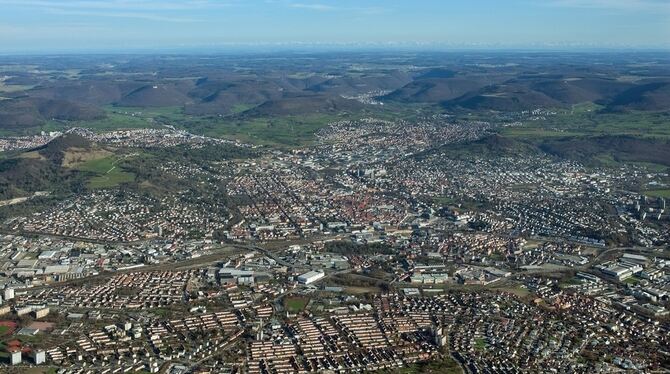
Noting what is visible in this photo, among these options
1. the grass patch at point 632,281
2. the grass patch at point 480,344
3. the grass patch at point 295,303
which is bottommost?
the grass patch at point 632,281

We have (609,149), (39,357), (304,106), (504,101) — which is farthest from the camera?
(504,101)

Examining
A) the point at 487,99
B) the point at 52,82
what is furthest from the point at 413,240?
the point at 52,82

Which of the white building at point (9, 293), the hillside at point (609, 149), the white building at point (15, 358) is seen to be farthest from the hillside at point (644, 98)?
the white building at point (15, 358)

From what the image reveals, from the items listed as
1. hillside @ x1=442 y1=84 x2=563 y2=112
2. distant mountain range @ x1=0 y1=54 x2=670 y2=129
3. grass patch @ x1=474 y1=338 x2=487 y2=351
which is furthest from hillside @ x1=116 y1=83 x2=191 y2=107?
grass patch @ x1=474 y1=338 x2=487 y2=351

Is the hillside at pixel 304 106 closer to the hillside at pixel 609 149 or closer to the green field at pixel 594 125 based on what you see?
the green field at pixel 594 125

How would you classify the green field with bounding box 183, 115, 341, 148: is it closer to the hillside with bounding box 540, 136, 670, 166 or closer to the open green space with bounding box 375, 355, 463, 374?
the hillside with bounding box 540, 136, 670, 166

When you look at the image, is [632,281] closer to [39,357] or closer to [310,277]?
[310,277]

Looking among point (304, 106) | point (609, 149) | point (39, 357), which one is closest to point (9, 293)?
point (39, 357)

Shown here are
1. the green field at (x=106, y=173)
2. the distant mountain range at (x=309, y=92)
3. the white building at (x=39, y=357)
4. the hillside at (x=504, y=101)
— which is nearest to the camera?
the white building at (x=39, y=357)
